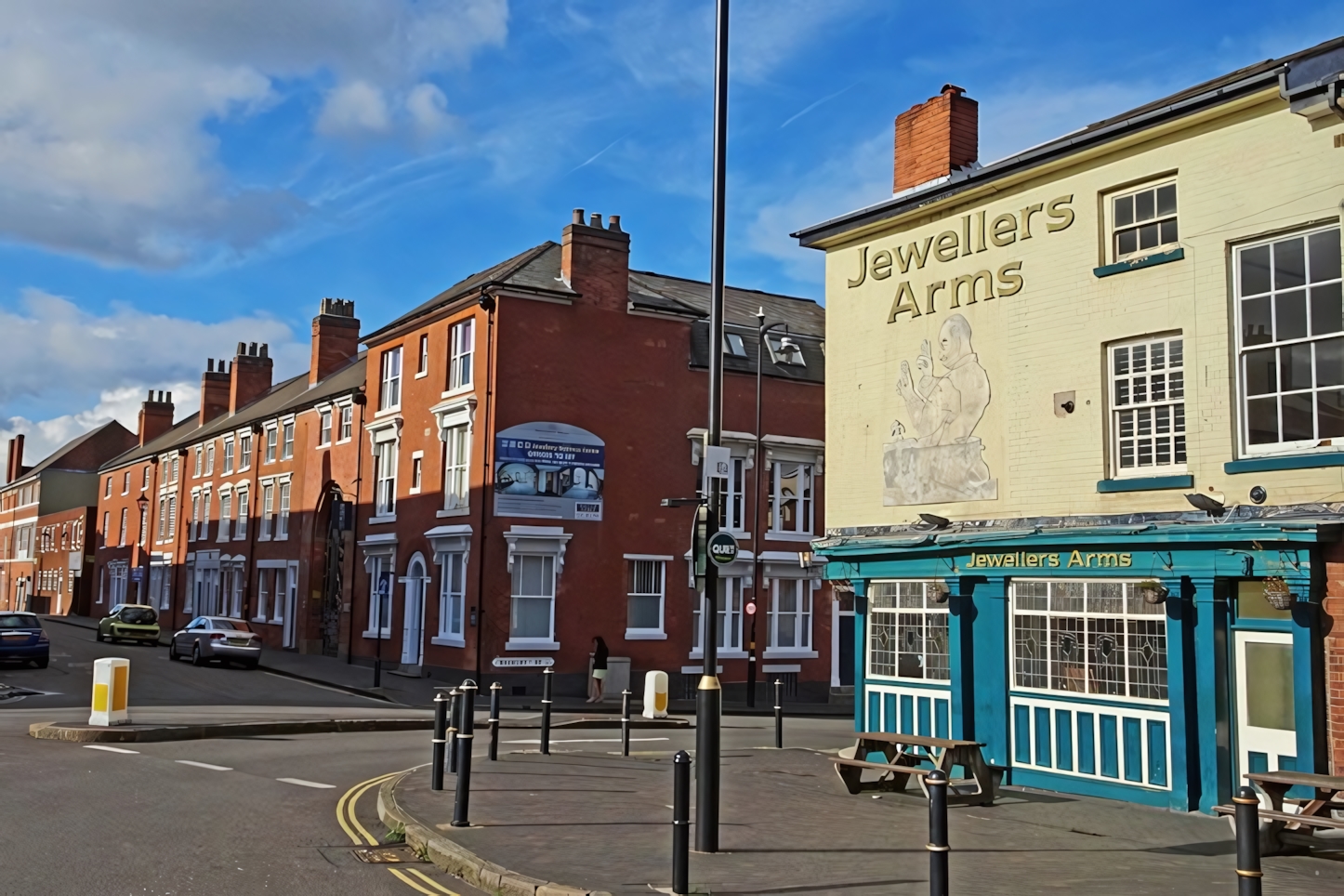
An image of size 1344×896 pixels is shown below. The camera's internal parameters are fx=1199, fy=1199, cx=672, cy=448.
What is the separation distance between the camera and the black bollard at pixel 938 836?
7.01 m

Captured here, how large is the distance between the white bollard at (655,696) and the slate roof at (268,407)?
2025 cm

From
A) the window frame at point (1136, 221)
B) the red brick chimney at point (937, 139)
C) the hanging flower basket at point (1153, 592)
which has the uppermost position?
Result: the red brick chimney at point (937, 139)

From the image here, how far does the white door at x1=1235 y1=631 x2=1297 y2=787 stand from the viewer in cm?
1209

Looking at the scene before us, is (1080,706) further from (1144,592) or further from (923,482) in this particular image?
(923,482)

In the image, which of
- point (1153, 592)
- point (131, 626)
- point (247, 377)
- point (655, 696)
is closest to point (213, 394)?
point (247, 377)

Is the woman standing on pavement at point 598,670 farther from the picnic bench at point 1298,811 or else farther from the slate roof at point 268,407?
the picnic bench at point 1298,811

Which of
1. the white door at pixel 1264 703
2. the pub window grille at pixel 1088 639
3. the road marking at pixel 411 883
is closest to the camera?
the road marking at pixel 411 883

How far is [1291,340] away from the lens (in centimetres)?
1258

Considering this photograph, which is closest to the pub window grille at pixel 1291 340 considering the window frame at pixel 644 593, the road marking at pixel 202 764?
the road marking at pixel 202 764

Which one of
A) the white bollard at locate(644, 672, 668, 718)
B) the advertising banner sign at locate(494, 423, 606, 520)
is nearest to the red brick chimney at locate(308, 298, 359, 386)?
the advertising banner sign at locate(494, 423, 606, 520)

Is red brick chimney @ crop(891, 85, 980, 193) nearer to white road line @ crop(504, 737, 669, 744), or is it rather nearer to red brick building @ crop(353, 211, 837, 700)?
white road line @ crop(504, 737, 669, 744)

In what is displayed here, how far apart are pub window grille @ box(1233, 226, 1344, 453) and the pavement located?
4.16 meters

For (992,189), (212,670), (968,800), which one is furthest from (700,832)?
(212,670)

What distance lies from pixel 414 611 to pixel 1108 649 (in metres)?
25.2
